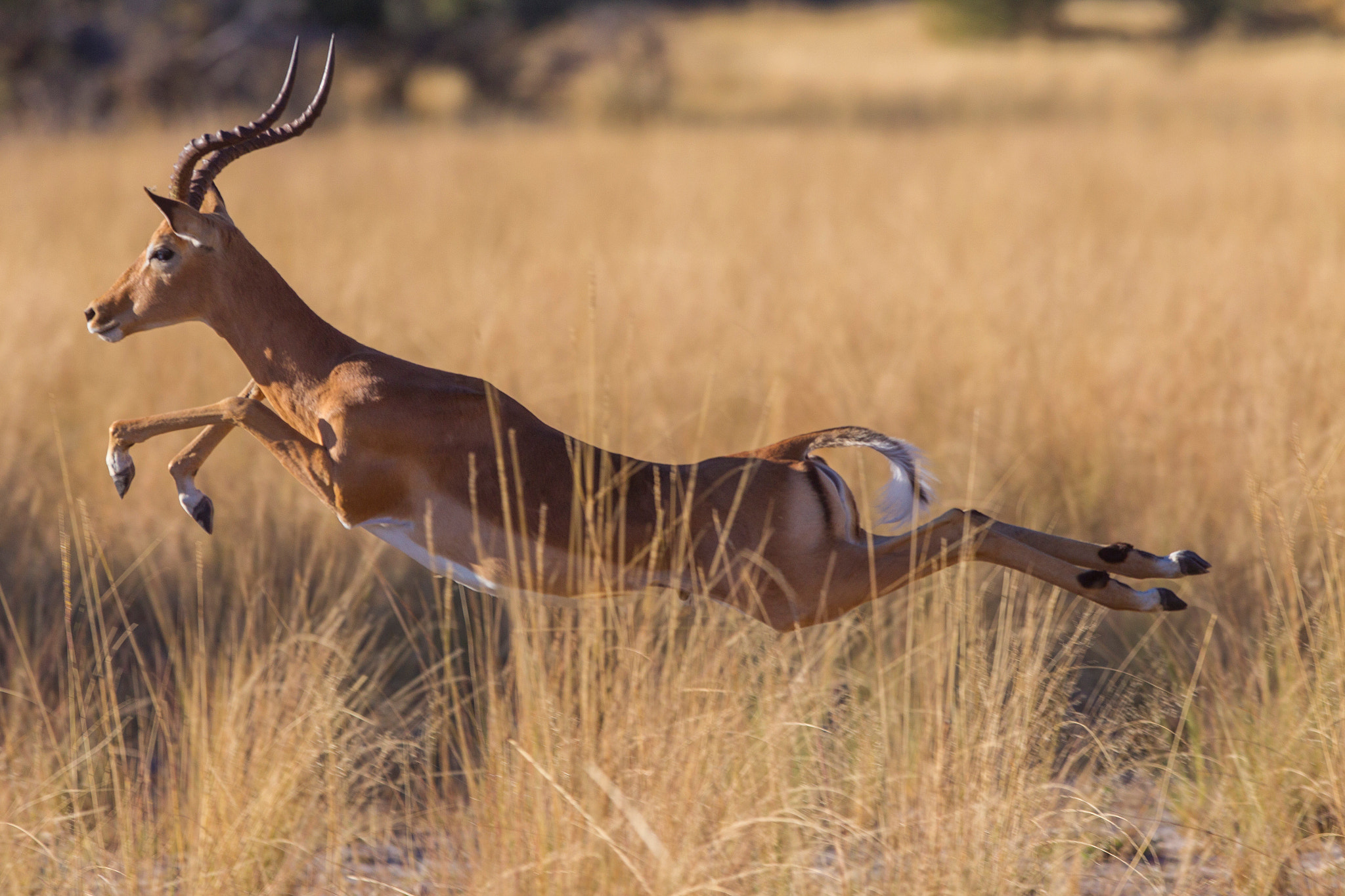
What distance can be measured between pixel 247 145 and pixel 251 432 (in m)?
0.57

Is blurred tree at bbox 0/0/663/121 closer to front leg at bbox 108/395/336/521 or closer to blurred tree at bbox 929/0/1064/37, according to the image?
front leg at bbox 108/395/336/521

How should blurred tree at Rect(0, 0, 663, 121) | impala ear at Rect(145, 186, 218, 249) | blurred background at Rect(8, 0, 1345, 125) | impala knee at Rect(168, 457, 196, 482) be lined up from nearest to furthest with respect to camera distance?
impala ear at Rect(145, 186, 218, 249) → impala knee at Rect(168, 457, 196, 482) → blurred tree at Rect(0, 0, 663, 121) → blurred background at Rect(8, 0, 1345, 125)

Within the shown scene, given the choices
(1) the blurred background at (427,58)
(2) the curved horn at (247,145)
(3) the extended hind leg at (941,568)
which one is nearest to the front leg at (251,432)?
(2) the curved horn at (247,145)

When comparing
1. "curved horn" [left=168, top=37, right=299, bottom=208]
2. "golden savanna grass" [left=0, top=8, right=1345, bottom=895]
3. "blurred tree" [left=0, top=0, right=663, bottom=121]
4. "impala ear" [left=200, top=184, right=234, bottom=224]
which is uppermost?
"blurred tree" [left=0, top=0, right=663, bottom=121]

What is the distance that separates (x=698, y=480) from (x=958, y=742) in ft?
3.01

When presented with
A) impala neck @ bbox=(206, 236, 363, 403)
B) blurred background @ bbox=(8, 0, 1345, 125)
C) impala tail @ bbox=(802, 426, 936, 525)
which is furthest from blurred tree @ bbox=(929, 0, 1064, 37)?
impala neck @ bbox=(206, 236, 363, 403)

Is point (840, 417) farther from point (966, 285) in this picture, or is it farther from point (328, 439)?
point (328, 439)

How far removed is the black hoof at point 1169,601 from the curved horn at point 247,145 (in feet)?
5.72

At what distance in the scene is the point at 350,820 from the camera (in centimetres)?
310

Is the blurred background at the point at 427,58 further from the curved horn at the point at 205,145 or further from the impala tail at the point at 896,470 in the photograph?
the curved horn at the point at 205,145

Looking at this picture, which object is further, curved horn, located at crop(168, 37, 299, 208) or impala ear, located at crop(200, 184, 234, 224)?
impala ear, located at crop(200, 184, 234, 224)

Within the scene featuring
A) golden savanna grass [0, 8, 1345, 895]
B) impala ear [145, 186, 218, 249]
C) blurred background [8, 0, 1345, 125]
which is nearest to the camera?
impala ear [145, 186, 218, 249]

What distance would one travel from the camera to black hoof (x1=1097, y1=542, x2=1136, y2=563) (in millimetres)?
2395

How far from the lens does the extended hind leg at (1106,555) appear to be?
240 cm
